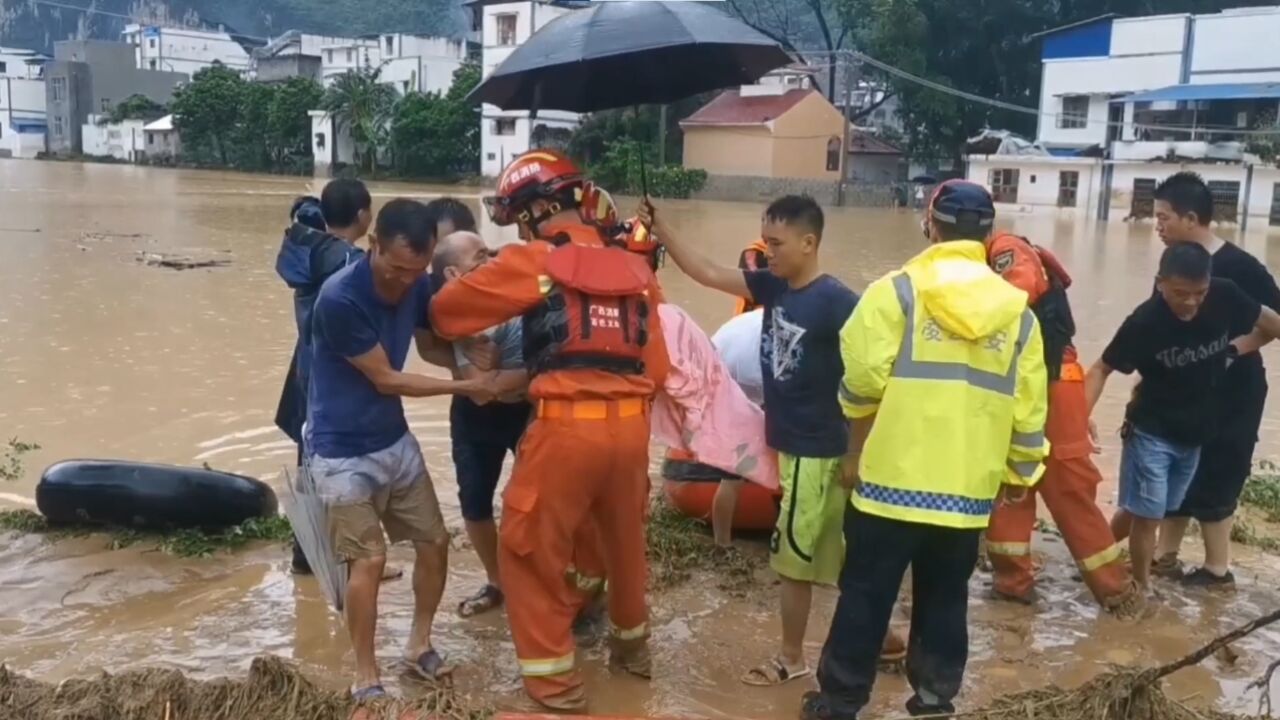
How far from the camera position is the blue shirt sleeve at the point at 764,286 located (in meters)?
4.28

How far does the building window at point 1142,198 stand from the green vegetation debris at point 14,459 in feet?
132

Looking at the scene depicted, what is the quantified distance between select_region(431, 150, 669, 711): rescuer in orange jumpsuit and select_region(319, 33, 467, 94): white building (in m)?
62.6

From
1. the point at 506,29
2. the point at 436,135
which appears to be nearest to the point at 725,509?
the point at 436,135

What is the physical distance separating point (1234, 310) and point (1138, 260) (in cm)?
2173

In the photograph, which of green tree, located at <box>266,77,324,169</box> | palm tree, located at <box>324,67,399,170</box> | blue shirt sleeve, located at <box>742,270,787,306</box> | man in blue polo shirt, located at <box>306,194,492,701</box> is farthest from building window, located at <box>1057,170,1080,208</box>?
man in blue polo shirt, located at <box>306,194,492,701</box>

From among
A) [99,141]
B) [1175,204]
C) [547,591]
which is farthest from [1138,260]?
[99,141]

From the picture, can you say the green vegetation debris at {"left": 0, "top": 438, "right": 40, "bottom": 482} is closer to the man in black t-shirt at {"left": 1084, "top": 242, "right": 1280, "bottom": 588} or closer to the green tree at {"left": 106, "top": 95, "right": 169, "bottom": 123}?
the man in black t-shirt at {"left": 1084, "top": 242, "right": 1280, "bottom": 588}

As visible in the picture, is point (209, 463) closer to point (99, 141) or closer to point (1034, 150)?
point (1034, 150)

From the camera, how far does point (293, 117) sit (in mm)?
66062

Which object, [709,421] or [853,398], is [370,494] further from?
[853,398]

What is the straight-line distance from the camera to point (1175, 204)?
5078mm

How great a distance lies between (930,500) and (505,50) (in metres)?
60.8

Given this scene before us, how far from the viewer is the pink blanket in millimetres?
4688

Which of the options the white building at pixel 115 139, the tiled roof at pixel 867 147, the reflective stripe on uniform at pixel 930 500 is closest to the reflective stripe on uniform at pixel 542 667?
the reflective stripe on uniform at pixel 930 500
